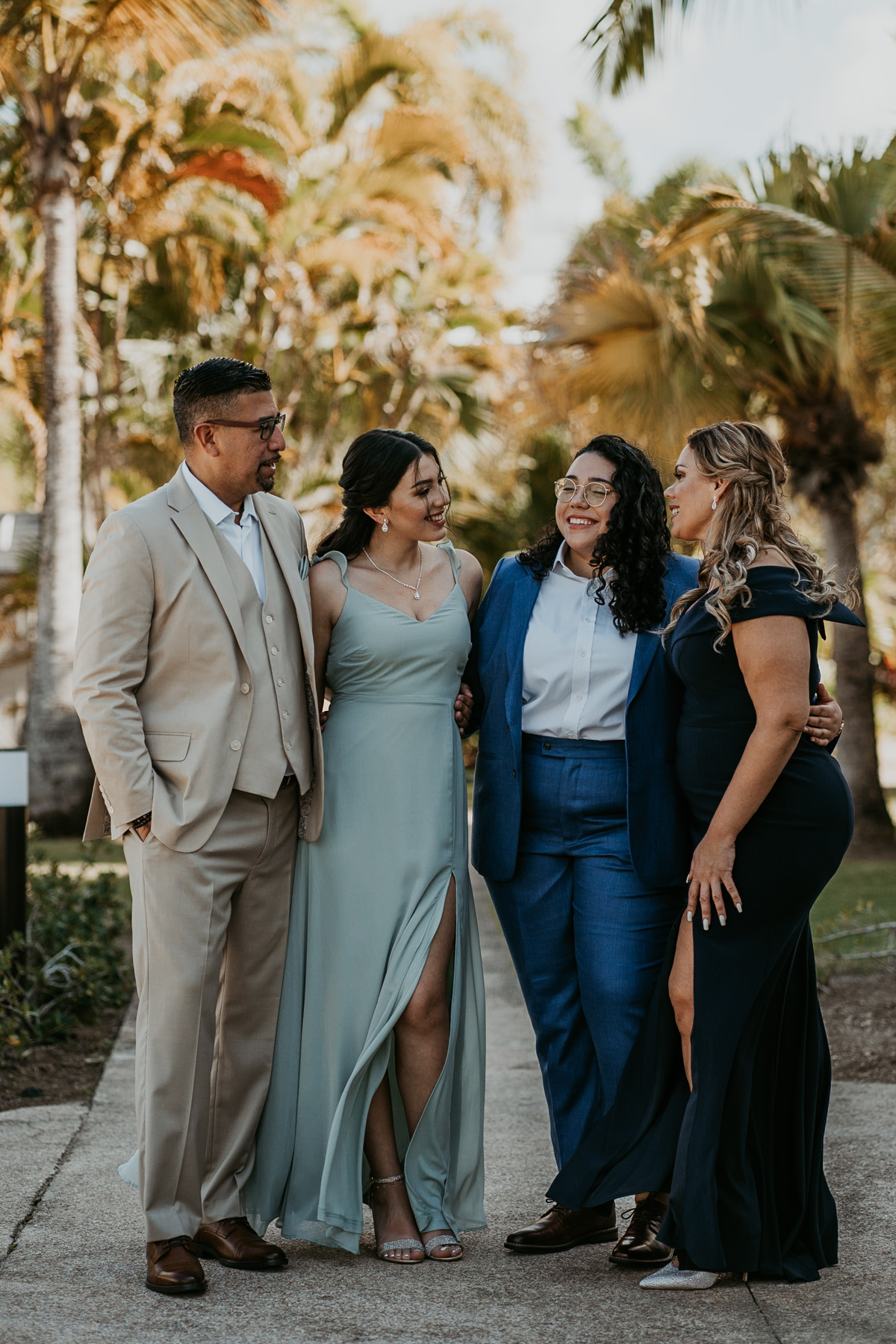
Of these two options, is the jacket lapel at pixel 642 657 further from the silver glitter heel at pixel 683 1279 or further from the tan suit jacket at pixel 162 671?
the silver glitter heel at pixel 683 1279

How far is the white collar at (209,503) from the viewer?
3.40 m

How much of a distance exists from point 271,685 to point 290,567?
33cm

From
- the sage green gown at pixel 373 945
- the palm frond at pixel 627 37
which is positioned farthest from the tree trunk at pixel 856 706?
the sage green gown at pixel 373 945

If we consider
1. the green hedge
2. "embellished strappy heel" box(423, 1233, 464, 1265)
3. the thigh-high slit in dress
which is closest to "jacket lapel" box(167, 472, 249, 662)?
the thigh-high slit in dress

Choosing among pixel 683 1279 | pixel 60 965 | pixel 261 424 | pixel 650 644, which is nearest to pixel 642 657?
pixel 650 644

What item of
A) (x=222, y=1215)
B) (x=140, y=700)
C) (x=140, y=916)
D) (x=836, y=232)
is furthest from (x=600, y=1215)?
(x=836, y=232)

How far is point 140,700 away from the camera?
326 cm

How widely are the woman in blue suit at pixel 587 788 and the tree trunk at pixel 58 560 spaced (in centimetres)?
920

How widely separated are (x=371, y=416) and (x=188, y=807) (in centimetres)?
1764

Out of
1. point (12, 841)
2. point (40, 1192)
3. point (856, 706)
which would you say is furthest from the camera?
point (856, 706)

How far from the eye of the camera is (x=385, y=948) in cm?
345

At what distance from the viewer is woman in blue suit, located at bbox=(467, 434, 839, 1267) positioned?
11.3 ft

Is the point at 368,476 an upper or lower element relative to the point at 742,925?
upper

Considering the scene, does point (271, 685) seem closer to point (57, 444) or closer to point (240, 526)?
point (240, 526)
